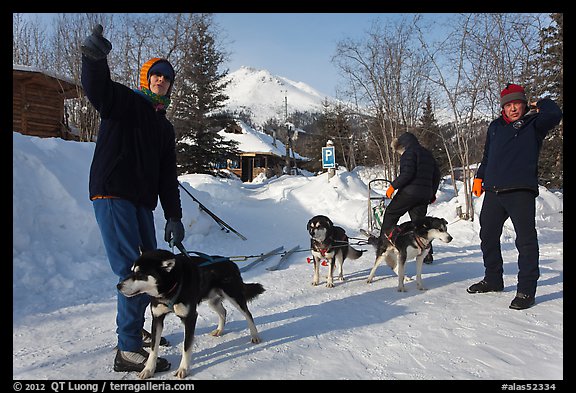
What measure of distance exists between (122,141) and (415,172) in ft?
13.3

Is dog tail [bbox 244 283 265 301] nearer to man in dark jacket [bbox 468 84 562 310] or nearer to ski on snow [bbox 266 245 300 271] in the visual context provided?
ski on snow [bbox 266 245 300 271]

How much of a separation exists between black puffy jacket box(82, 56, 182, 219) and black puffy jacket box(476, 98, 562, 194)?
3666 mm

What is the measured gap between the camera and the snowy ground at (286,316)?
2662 mm

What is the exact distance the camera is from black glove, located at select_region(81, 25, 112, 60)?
7.41 ft

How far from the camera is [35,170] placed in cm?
555

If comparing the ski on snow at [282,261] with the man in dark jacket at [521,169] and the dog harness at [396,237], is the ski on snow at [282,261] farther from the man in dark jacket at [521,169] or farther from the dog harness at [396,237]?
the man in dark jacket at [521,169]

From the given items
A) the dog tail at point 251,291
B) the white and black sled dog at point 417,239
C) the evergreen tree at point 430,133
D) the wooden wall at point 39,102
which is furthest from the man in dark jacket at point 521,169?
the wooden wall at point 39,102

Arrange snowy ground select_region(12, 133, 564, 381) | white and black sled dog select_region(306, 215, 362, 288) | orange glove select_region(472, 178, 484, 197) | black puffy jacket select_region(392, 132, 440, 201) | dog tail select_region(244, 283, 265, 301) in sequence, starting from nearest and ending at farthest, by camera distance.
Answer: snowy ground select_region(12, 133, 564, 381)
dog tail select_region(244, 283, 265, 301)
orange glove select_region(472, 178, 484, 197)
white and black sled dog select_region(306, 215, 362, 288)
black puffy jacket select_region(392, 132, 440, 201)

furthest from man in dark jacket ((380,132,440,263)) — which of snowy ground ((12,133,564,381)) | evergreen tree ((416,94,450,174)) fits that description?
evergreen tree ((416,94,450,174))

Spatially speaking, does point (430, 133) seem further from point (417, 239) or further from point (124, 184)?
point (124, 184)

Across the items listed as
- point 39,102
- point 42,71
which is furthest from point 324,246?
point 39,102

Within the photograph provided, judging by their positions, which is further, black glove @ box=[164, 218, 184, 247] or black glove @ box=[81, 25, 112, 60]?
black glove @ box=[164, 218, 184, 247]

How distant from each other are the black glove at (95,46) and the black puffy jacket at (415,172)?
416 centimetres

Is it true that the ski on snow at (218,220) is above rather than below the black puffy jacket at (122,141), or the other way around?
below
